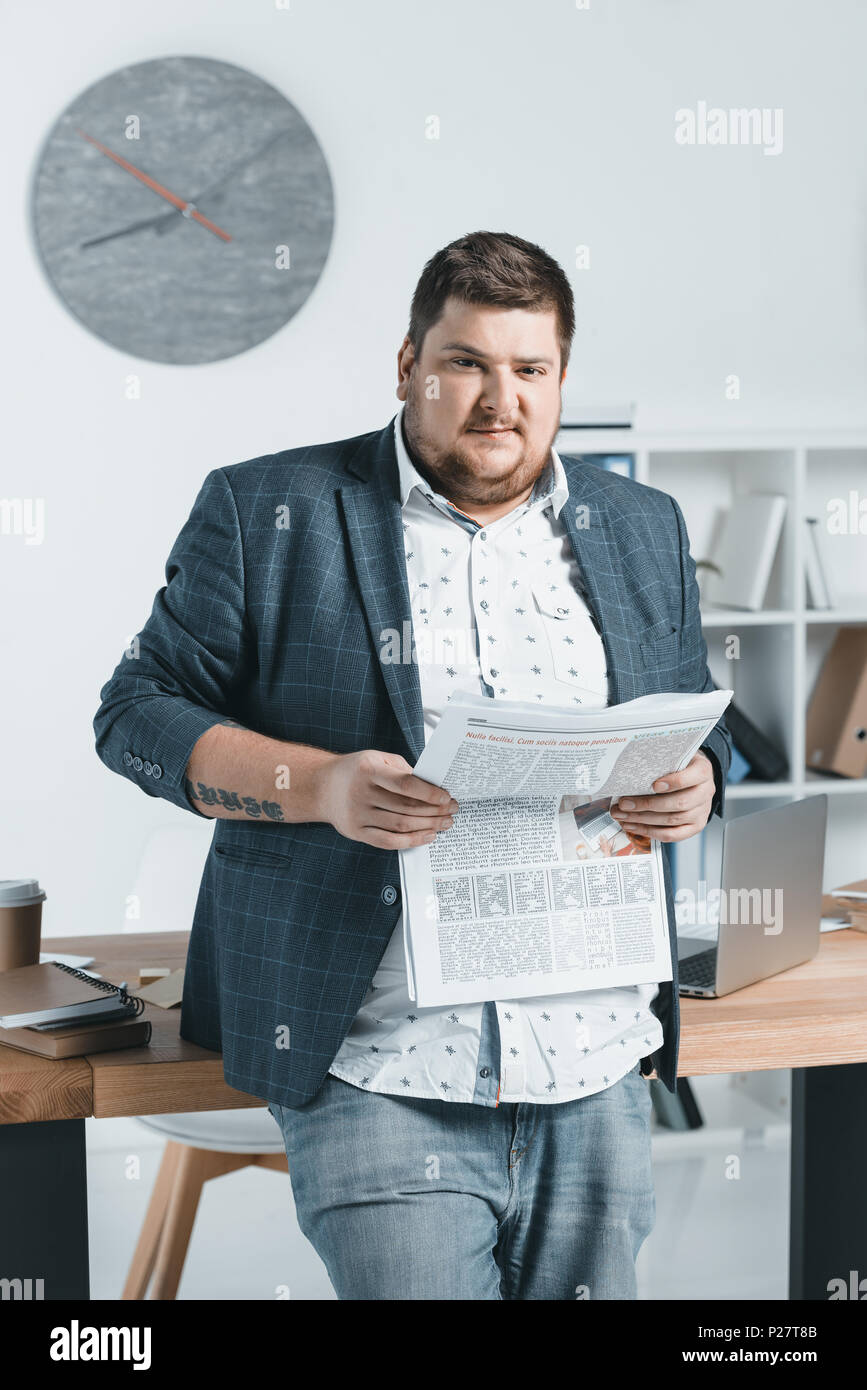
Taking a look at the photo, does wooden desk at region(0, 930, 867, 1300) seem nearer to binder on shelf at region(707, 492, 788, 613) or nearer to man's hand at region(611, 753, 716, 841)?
man's hand at region(611, 753, 716, 841)

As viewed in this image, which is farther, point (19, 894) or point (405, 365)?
point (19, 894)

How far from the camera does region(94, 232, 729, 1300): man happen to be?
4.20ft

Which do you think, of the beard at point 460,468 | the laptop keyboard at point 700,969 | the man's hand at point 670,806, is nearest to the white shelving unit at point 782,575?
the laptop keyboard at point 700,969

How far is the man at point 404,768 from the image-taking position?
128 centimetres

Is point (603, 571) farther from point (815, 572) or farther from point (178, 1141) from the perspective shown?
point (815, 572)

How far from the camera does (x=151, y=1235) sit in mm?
2227

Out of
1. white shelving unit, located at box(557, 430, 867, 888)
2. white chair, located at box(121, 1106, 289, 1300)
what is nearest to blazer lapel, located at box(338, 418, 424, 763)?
white chair, located at box(121, 1106, 289, 1300)

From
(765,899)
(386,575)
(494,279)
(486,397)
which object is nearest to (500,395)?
(486,397)

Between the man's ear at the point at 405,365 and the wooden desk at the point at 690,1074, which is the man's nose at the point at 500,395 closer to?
the man's ear at the point at 405,365

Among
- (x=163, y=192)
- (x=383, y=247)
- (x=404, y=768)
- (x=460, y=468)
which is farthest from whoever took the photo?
(x=383, y=247)

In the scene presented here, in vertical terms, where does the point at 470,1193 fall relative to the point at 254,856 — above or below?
below

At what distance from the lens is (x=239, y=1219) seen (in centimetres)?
275

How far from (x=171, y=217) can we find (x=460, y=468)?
1.84 meters
